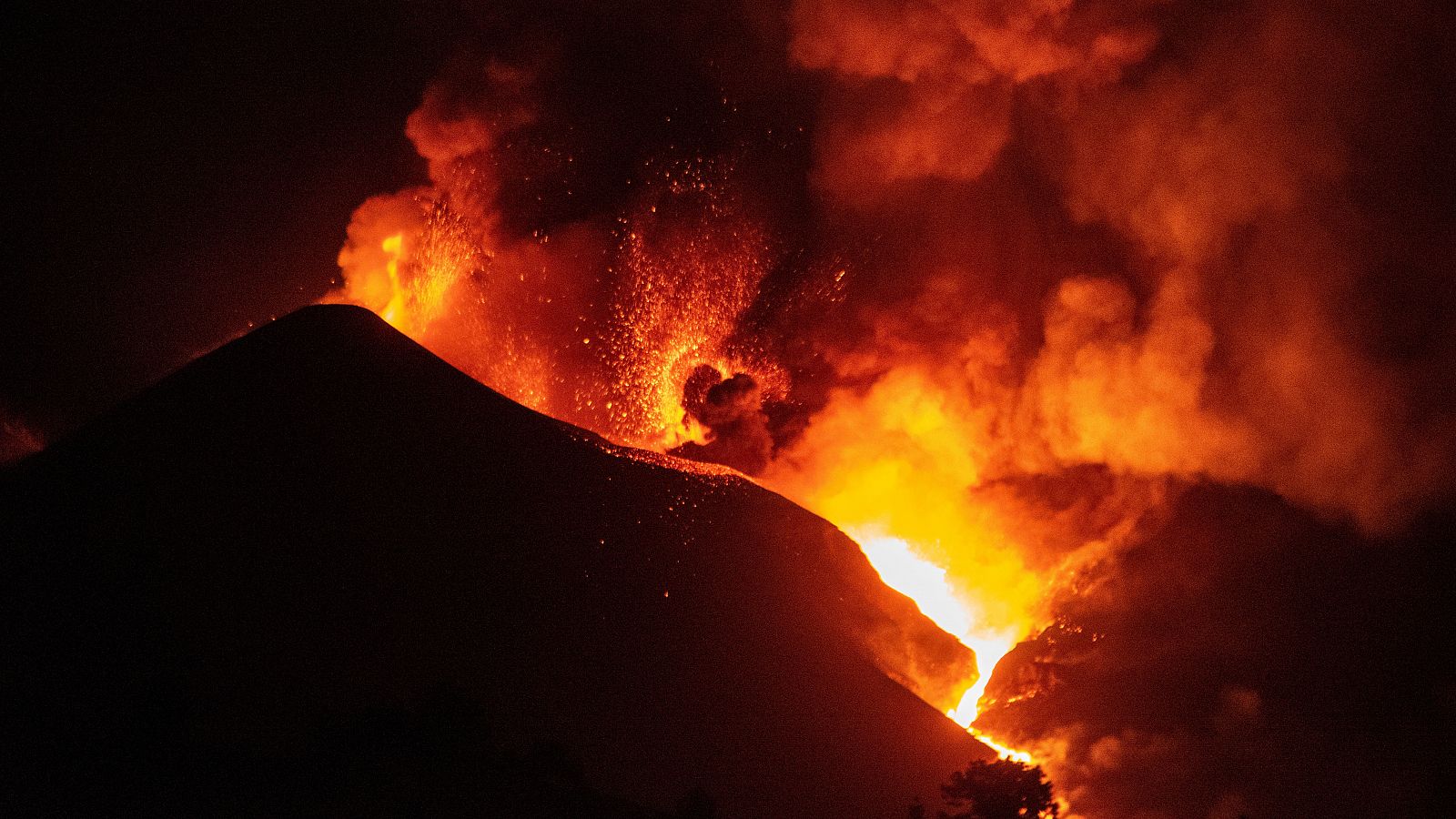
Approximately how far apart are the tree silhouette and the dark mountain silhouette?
193cm

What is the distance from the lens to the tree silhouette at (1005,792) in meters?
9.27

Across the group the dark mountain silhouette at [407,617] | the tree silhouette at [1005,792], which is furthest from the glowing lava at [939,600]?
the tree silhouette at [1005,792]

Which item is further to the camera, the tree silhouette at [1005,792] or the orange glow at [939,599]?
the orange glow at [939,599]

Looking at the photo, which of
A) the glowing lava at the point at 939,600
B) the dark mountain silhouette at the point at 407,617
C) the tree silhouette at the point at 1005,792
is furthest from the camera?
the glowing lava at the point at 939,600

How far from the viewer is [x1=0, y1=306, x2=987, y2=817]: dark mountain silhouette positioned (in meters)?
8.12

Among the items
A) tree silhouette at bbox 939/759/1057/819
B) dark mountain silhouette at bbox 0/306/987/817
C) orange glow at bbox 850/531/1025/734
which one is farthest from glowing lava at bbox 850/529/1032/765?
tree silhouette at bbox 939/759/1057/819

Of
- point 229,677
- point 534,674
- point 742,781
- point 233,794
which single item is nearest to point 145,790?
point 233,794

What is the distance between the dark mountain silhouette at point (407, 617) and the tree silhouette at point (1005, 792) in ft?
6.33

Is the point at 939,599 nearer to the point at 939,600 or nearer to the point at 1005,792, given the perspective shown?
the point at 939,600

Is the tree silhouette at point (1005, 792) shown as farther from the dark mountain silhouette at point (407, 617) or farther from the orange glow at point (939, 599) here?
the orange glow at point (939, 599)

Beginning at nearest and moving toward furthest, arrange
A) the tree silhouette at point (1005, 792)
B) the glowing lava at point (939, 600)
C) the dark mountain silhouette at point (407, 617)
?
the dark mountain silhouette at point (407, 617) → the tree silhouette at point (1005, 792) → the glowing lava at point (939, 600)

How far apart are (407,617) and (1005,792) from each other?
240 inches

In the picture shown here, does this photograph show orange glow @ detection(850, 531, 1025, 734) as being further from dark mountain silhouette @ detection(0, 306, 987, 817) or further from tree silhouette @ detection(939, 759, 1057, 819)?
tree silhouette @ detection(939, 759, 1057, 819)

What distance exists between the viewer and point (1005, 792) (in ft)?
30.7
